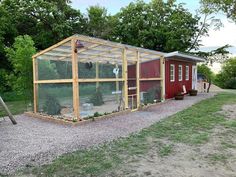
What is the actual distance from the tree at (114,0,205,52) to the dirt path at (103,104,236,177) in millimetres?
19481

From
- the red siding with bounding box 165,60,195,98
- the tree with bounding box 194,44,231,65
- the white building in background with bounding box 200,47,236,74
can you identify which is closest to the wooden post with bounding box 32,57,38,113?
the red siding with bounding box 165,60,195,98

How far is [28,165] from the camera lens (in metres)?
4.40

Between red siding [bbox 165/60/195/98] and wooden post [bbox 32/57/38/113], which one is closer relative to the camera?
wooden post [bbox 32/57/38/113]

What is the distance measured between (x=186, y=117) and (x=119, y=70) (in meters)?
3.10

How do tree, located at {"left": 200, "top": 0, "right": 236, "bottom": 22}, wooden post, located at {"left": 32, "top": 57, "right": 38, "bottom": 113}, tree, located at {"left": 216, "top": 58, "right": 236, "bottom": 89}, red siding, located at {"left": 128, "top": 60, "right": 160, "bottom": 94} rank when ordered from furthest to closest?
tree, located at {"left": 216, "top": 58, "right": 236, "bottom": 89} → tree, located at {"left": 200, "top": 0, "right": 236, "bottom": 22} → red siding, located at {"left": 128, "top": 60, "right": 160, "bottom": 94} → wooden post, located at {"left": 32, "top": 57, "right": 38, "bottom": 113}

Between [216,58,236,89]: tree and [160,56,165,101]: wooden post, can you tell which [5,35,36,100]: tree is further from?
[216,58,236,89]: tree

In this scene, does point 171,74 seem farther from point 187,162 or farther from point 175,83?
Result: point 187,162

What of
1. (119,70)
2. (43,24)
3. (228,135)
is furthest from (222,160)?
(43,24)

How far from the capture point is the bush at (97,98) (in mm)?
8914

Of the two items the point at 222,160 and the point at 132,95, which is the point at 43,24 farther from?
the point at 222,160

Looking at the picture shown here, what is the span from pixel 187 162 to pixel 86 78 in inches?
191

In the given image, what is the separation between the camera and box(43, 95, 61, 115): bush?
360 inches

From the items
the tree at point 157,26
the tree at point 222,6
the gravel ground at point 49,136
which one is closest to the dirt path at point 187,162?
the gravel ground at point 49,136

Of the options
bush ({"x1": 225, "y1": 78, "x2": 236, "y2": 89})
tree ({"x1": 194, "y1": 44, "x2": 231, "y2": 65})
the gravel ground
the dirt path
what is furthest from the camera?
bush ({"x1": 225, "y1": 78, "x2": 236, "y2": 89})
